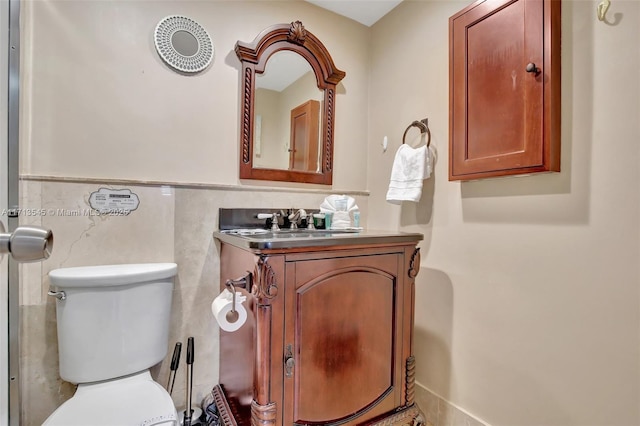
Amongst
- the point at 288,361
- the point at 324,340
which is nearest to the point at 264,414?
the point at 288,361

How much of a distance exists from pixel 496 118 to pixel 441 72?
0.50m

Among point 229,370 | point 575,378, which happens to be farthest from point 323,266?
point 575,378

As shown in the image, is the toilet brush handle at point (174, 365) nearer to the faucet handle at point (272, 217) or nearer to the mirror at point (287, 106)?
the faucet handle at point (272, 217)

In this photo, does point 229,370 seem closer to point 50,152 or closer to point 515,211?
point 50,152

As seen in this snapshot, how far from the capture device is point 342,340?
1.17 metres

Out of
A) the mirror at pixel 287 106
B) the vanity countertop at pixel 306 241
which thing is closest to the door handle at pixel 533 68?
the vanity countertop at pixel 306 241

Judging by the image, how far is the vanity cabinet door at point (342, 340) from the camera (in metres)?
1.07

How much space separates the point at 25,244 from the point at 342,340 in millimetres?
973

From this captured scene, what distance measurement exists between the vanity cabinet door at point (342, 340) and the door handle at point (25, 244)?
0.66m

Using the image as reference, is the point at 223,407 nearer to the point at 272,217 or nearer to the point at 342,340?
the point at 342,340

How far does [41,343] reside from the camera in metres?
1.24

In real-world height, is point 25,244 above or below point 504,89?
below

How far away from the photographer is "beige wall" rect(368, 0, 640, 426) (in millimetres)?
997

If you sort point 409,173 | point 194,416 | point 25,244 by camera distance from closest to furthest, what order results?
point 25,244 < point 194,416 < point 409,173
